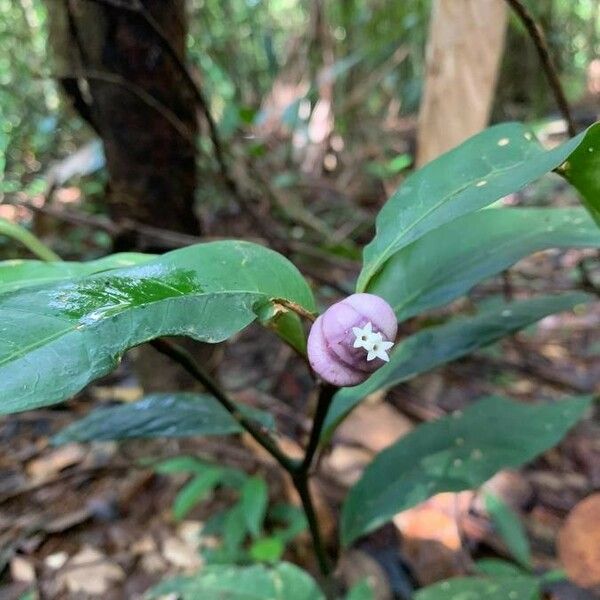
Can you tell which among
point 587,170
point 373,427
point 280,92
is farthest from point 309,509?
point 280,92

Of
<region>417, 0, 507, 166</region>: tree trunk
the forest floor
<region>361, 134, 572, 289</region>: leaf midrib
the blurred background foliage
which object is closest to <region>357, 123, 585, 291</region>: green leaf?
<region>361, 134, 572, 289</region>: leaf midrib

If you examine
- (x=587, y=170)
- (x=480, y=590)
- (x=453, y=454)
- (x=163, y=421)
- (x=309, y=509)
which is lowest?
(x=480, y=590)

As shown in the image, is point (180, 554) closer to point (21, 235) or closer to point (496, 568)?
point (496, 568)

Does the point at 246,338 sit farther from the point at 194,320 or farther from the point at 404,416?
the point at 194,320

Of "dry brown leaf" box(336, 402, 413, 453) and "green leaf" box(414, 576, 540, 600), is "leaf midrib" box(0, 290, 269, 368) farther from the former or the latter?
"dry brown leaf" box(336, 402, 413, 453)

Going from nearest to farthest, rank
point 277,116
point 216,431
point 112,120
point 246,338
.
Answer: point 216,431 < point 112,120 < point 246,338 < point 277,116

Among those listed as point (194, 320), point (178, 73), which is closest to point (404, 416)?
point (178, 73)
